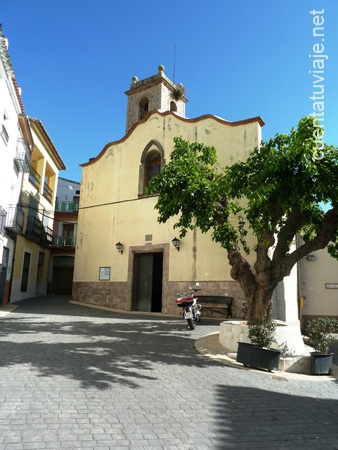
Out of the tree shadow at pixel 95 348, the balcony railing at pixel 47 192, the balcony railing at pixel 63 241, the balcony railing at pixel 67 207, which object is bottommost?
the tree shadow at pixel 95 348

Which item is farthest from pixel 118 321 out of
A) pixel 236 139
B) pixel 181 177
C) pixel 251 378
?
pixel 236 139

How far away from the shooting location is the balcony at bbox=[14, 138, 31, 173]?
17.1m

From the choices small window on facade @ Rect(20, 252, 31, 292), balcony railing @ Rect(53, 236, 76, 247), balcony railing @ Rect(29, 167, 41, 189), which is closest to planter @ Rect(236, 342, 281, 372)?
small window on facade @ Rect(20, 252, 31, 292)

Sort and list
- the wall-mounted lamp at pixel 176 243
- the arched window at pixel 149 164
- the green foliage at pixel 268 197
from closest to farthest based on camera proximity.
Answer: the green foliage at pixel 268 197 → the wall-mounted lamp at pixel 176 243 → the arched window at pixel 149 164

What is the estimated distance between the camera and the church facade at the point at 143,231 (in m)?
14.8

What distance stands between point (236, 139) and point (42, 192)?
13.0 m

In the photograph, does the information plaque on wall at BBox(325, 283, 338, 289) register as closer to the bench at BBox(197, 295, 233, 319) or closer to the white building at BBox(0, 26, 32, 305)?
the bench at BBox(197, 295, 233, 319)

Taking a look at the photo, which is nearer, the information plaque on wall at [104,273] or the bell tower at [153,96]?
the information plaque on wall at [104,273]

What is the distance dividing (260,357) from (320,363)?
135cm

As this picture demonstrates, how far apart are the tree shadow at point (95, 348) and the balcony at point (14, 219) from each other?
18.0 ft

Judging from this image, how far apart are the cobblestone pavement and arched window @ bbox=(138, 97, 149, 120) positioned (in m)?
20.2

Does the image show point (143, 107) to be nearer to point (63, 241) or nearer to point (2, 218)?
point (63, 241)

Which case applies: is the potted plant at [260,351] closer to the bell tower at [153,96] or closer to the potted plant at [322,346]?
the potted plant at [322,346]

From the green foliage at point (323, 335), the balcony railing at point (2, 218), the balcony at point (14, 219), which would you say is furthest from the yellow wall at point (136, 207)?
the green foliage at point (323, 335)
